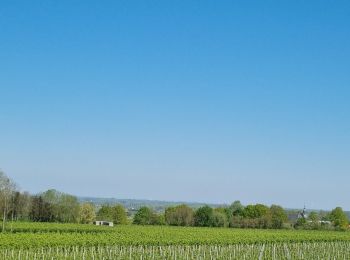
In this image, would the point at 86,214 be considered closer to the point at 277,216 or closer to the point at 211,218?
the point at 211,218

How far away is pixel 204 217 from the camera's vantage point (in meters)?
113

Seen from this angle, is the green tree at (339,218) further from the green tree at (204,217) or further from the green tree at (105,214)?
the green tree at (105,214)

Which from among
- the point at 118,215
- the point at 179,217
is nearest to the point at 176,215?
the point at 179,217

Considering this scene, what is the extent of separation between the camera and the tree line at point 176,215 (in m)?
103

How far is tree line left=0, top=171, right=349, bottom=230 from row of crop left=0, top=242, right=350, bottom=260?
177ft

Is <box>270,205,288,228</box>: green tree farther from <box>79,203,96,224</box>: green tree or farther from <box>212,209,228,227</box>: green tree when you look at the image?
<box>79,203,96,224</box>: green tree

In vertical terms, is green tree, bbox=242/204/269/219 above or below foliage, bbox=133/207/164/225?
above

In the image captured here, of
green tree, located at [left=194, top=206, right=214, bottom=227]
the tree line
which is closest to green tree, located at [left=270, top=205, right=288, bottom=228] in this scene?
the tree line

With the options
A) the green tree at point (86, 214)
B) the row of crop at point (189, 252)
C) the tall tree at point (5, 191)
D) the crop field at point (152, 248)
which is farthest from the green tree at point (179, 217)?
the row of crop at point (189, 252)

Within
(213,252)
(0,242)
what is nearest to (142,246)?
(213,252)

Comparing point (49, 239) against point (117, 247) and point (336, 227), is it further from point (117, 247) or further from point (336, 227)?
point (336, 227)

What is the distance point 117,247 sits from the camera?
148ft

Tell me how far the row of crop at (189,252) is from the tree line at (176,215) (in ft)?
177

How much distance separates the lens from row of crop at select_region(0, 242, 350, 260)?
→ 3988cm
